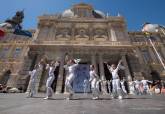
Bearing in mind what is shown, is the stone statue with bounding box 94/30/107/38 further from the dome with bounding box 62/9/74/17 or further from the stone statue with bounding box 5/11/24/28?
the stone statue with bounding box 5/11/24/28

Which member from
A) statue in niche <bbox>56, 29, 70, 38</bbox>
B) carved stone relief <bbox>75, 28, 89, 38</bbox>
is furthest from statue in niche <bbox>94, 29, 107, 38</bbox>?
statue in niche <bbox>56, 29, 70, 38</bbox>

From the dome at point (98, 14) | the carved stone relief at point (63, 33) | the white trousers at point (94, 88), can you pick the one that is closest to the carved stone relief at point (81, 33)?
the carved stone relief at point (63, 33)

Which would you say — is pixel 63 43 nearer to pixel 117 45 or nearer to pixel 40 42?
pixel 40 42

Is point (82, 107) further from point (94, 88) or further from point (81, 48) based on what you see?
point (81, 48)

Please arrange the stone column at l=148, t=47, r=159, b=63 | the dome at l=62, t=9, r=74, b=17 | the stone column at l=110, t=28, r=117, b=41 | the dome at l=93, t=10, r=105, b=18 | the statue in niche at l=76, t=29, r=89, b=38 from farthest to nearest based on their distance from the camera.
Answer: the dome at l=93, t=10, r=105, b=18
the dome at l=62, t=9, r=74, b=17
the stone column at l=148, t=47, r=159, b=63
the statue in niche at l=76, t=29, r=89, b=38
the stone column at l=110, t=28, r=117, b=41

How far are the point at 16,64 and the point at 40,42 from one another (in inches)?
300

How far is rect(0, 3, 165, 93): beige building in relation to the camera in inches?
955

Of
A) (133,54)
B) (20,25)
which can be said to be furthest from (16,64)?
(20,25)

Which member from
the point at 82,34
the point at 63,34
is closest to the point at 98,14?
the point at 82,34

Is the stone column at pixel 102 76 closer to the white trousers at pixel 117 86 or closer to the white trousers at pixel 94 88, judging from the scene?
the white trousers at pixel 94 88

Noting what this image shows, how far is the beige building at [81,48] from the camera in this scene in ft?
79.6

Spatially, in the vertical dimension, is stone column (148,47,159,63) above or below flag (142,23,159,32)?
below

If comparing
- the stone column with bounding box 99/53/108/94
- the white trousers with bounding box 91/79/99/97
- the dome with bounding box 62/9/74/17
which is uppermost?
the dome with bounding box 62/9/74/17

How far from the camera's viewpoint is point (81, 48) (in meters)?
25.1
